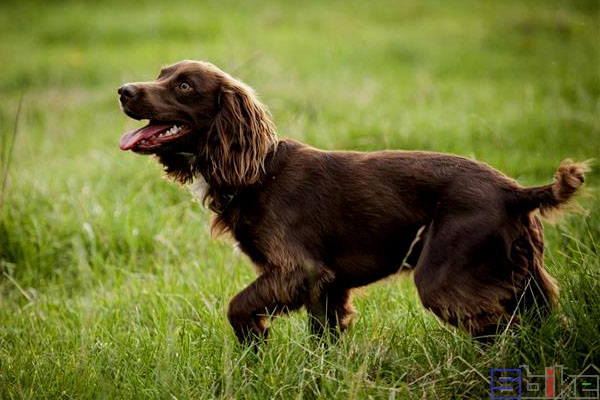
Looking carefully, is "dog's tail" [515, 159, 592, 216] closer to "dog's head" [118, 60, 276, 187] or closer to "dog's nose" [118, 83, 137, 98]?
"dog's head" [118, 60, 276, 187]

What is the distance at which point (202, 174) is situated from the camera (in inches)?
128

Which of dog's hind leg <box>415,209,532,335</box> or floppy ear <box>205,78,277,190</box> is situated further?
floppy ear <box>205,78,277,190</box>

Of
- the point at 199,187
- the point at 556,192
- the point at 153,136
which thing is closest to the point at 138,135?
the point at 153,136

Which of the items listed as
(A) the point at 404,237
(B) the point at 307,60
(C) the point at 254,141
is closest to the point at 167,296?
(C) the point at 254,141

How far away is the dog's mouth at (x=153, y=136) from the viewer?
3.07 meters

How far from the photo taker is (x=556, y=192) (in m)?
2.74

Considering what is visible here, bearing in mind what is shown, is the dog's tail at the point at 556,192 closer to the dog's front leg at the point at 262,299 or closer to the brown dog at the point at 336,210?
the brown dog at the point at 336,210

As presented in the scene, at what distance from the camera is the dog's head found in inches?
122

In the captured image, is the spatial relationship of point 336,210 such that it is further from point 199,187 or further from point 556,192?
point 556,192

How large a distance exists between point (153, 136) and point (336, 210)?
3.29 ft

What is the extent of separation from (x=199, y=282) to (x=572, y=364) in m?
2.17

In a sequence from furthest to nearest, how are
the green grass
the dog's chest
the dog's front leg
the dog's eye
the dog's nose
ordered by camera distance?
the dog's chest, the dog's eye, the dog's nose, the dog's front leg, the green grass

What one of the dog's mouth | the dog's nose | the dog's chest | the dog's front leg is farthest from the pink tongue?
the dog's front leg

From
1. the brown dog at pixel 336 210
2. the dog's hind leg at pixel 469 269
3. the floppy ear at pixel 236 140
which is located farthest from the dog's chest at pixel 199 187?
the dog's hind leg at pixel 469 269
